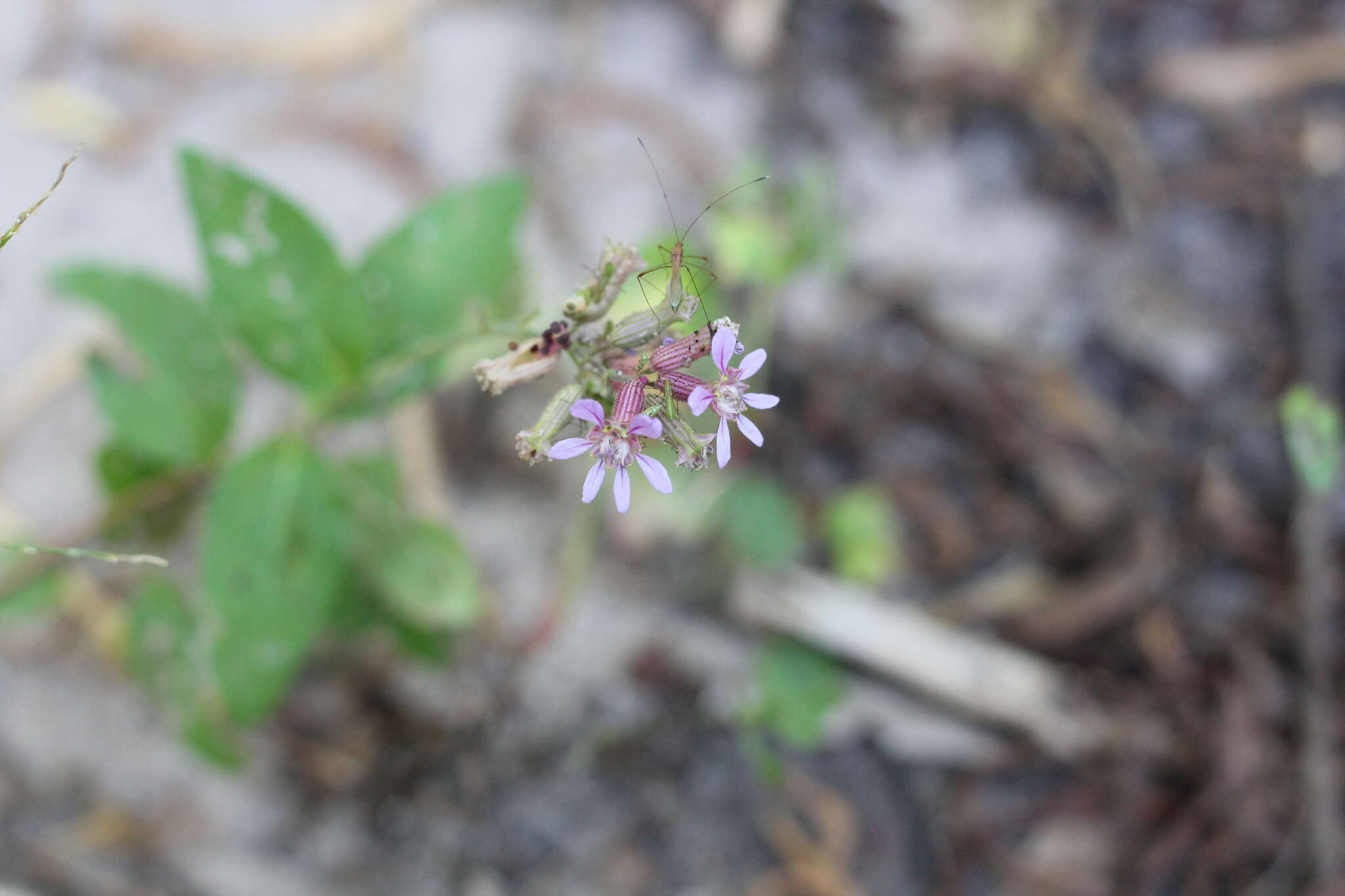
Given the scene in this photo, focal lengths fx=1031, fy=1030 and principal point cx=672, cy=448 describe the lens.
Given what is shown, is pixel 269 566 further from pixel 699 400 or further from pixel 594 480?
pixel 699 400

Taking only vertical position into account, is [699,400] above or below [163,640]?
below

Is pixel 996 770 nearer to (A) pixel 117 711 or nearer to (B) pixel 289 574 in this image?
(B) pixel 289 574

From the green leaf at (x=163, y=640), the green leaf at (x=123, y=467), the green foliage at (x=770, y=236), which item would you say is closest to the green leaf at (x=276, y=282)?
the green leaf at (x=123, y=467)

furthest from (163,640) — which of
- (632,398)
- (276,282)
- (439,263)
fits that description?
(632,398)

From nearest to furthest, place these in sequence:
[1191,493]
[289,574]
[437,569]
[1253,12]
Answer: [289,574] → [437,569] → [1191,493] → [1253,12]

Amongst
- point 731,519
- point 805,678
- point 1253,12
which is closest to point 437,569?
point 731,519

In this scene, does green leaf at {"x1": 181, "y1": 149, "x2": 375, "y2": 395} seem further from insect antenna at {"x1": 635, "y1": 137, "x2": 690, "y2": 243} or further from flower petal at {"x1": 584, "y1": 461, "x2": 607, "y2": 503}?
flower petal at {"x1": 584, "y1": 461, "x2": 607, "y2": 503}
